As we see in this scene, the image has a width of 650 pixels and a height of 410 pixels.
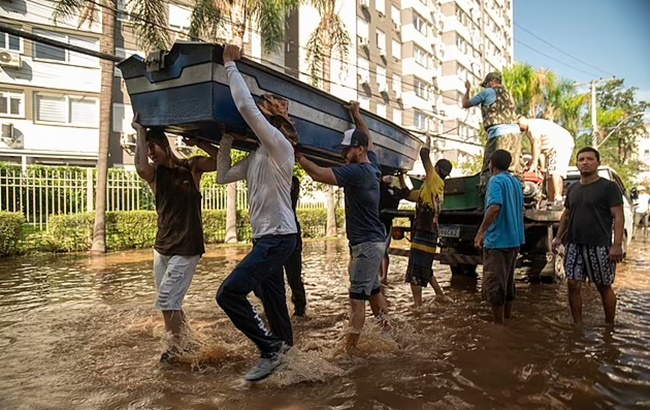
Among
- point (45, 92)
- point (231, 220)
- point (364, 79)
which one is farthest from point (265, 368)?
point (364, 79)

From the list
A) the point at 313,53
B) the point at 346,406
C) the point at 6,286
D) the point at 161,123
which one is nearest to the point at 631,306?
the point at 346,406

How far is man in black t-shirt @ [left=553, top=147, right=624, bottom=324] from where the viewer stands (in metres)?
4.86

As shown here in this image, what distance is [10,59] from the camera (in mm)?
18984

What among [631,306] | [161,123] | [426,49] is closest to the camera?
[161,123]

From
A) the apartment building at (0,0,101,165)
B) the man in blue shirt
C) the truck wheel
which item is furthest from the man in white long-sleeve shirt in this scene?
the apartment building at (0,0,101,165)

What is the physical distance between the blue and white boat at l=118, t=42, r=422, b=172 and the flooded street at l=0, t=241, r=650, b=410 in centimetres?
187

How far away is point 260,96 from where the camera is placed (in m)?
4.14

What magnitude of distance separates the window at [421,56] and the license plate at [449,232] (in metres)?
31.3

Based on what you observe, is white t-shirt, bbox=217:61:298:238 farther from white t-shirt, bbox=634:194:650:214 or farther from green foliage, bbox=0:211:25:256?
white t-shirt, bbox=634:194:650:214

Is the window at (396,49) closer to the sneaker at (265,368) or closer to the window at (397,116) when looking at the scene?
the window at (397,116)

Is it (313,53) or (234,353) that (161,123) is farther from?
(313,53)

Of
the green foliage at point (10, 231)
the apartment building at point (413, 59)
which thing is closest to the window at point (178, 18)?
the apartment building at point (413, 59)

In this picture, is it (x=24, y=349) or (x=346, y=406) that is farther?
(x=24, y=349)

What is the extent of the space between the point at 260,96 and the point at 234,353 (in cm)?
221
